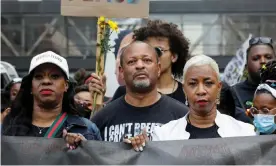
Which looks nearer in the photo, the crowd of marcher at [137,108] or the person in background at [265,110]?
the crowd of marcher at [137,108]

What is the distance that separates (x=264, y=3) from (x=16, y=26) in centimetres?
524

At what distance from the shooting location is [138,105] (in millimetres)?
5137

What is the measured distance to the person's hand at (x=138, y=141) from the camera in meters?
4.18

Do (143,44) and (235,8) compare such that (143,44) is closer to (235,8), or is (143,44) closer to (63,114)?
(63,114)

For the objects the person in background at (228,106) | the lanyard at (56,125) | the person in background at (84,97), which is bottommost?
the person in background at (84,97)

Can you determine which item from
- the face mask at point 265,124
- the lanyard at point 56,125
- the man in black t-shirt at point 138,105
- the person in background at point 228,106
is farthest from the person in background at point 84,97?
the face mask at point 265,124

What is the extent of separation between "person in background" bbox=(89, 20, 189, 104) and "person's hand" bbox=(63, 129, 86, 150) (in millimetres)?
1714

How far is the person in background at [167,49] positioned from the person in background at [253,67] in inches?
19.6

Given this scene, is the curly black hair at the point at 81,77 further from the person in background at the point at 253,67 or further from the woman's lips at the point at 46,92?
the woman's lips at the point at 46,92

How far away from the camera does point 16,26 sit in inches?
645

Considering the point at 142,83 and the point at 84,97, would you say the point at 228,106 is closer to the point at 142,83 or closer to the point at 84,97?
the point at 142,83

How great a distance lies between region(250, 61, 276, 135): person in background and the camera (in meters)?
4.62

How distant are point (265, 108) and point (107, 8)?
4.57ft

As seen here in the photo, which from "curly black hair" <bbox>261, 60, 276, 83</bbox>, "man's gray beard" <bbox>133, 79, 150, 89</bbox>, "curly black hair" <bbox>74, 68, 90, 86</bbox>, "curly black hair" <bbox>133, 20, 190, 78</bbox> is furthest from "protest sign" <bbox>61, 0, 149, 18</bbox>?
"curly black hair" <bbox>74, 68, 90, 86</bbox>
